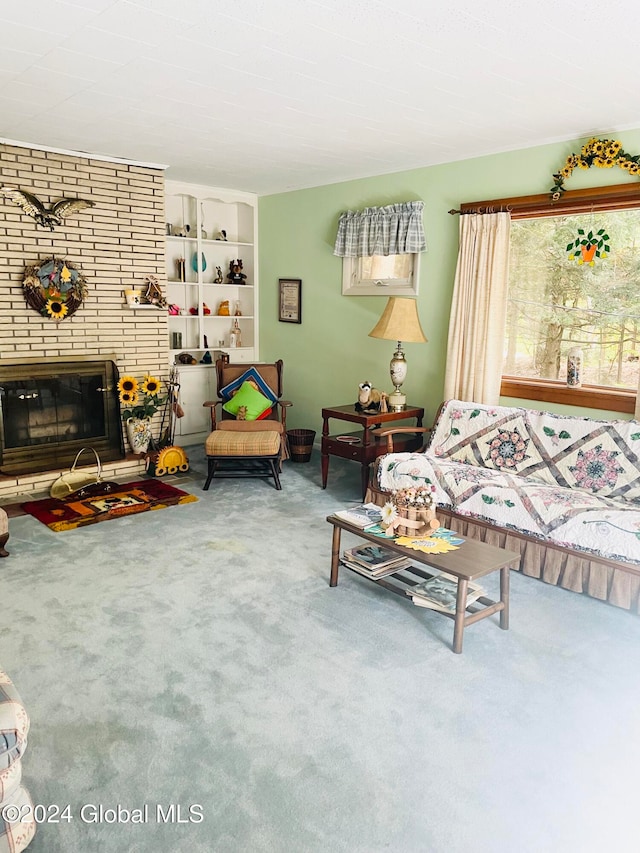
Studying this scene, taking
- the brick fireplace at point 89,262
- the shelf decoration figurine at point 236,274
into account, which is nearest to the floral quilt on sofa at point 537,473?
the brick fireplace at point 89,262

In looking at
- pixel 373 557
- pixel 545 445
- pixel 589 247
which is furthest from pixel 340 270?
pixel 373 557

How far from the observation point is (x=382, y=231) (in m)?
5.19

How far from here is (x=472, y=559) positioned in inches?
110

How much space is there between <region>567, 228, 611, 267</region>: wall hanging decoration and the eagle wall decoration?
12.0 feet

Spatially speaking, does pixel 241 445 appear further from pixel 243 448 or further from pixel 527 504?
pixel 527 504

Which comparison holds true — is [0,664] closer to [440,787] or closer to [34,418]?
[440,787]

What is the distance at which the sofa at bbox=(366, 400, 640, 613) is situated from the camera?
125 inches

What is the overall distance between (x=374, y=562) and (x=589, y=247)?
101 inches

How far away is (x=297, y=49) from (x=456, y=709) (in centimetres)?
276

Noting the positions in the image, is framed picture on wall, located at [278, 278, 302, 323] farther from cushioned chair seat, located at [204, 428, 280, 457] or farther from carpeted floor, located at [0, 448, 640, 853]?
carpeted floor, located at [0, 448, 640, 853]

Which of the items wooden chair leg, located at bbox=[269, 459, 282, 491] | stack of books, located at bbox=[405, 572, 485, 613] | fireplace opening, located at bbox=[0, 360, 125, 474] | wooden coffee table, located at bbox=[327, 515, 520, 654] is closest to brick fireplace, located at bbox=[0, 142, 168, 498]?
fireplace opening, located at bbox=[0, 360, 125, 474]

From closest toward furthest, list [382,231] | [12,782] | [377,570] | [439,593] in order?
[12,782], [439,593], [377,570], [382,231]

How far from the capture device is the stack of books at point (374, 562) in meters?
3.13

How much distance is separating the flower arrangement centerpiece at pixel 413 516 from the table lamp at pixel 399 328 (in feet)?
6.47
